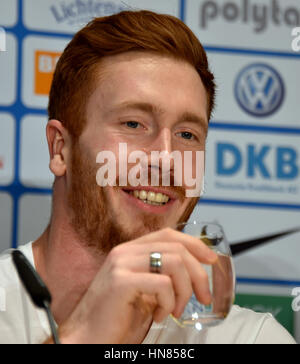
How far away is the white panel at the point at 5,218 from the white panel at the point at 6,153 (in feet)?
0.15

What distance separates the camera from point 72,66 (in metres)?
1.52

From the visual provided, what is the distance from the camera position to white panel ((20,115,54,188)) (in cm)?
180

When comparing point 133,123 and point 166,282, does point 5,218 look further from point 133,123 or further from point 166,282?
point 166,282

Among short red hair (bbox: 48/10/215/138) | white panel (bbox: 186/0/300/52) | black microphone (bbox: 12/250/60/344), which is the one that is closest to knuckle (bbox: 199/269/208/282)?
black microphone (bbox: 12/250/60/344)

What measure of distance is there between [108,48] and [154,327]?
68 cm

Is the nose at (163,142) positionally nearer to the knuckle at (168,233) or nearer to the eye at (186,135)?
the eye at (186,135)

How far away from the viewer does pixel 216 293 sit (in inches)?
37.4

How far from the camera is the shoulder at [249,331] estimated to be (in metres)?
1.44

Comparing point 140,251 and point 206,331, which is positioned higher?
point 140,251

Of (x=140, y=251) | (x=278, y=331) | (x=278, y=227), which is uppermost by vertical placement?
(x=140, y=251)

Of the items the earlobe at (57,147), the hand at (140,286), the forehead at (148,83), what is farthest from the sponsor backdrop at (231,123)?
the hand at (140,286)

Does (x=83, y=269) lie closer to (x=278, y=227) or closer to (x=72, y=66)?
(x=72, y=66)
